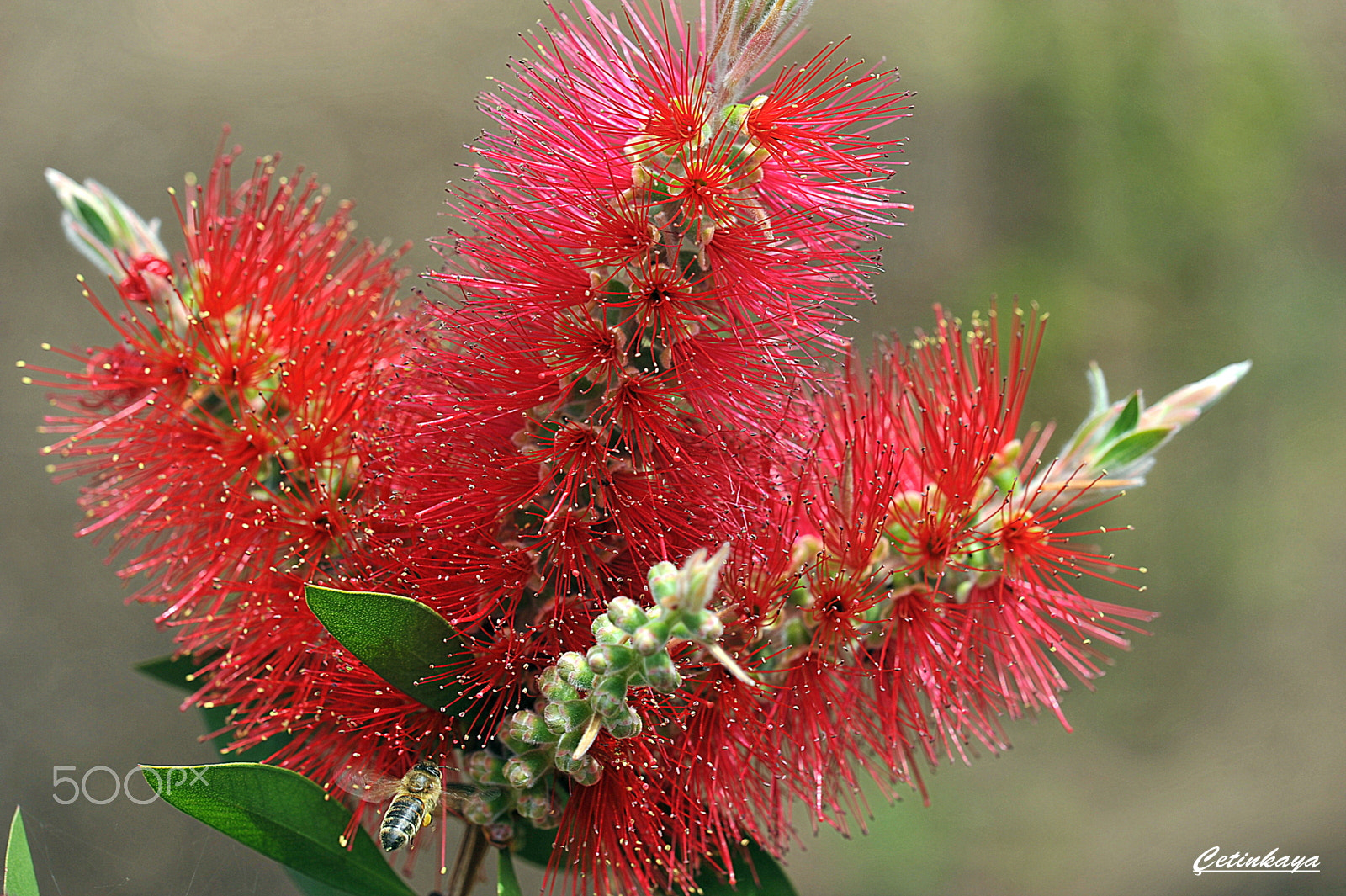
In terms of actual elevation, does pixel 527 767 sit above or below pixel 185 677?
below

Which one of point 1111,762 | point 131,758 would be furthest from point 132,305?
point 1111,762

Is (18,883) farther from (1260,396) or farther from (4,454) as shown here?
(1260,396)

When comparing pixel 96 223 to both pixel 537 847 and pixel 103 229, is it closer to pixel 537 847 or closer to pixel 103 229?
pixel 103 229

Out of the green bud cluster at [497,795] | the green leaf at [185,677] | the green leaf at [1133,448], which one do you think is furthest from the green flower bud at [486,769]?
the green leaf at [1133,448]

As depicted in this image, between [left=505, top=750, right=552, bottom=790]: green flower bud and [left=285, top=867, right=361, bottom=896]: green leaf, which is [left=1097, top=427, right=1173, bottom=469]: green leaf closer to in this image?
[left=505, top=750, right=552, bottom=790]: green flower bud

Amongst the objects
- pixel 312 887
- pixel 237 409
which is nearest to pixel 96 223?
pixel 237 409

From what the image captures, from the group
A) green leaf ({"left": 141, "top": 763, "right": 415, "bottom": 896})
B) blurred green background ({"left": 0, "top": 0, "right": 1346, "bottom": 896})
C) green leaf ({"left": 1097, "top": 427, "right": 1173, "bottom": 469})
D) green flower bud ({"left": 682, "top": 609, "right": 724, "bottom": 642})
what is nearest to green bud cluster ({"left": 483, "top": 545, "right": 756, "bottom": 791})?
green flower bud ({"left": 682, "top": 609, "right": 724, "bottom": 642})
